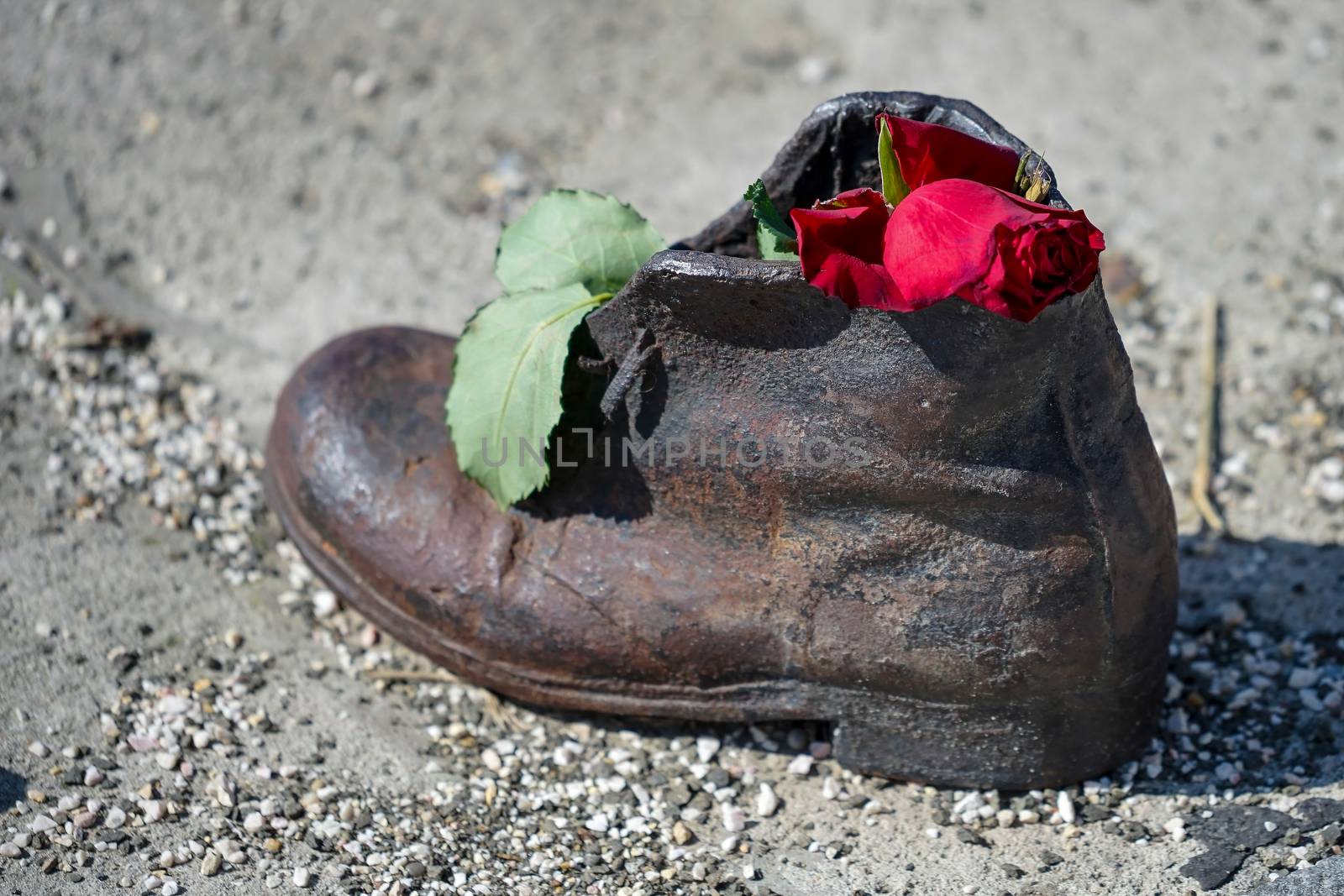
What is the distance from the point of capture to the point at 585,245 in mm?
2178

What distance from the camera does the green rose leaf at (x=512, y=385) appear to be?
2078 millimetres

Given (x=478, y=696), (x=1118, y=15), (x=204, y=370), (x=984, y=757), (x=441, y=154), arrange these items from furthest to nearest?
(x=1118, y=15) → (x=441, y=154) → (x=204, y=370) → (x=478, y=696) → (x=984, y=757)

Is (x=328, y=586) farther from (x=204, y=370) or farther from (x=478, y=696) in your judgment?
(x=204, y=370)

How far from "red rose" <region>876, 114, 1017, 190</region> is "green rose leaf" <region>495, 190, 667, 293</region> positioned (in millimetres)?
534

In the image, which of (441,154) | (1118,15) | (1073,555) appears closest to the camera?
(1073,555)

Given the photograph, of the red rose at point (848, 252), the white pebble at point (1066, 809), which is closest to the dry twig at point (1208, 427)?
the white pebble at point (1066, 809)

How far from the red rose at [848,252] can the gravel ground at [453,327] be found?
87cm

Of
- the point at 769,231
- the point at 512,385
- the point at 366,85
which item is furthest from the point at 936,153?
the point at 366,85

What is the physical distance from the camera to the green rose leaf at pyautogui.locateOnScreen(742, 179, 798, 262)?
1881 mm

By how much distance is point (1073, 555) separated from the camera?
191 cm

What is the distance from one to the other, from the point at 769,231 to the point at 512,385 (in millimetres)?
462

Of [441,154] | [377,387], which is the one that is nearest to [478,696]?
[377,387]

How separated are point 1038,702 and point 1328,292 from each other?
1576 mm

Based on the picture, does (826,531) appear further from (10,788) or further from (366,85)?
(366,85)
